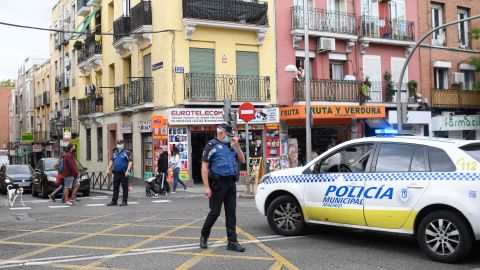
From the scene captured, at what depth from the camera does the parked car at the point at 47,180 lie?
19.1 metres

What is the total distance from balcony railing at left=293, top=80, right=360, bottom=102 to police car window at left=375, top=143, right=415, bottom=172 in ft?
52.0

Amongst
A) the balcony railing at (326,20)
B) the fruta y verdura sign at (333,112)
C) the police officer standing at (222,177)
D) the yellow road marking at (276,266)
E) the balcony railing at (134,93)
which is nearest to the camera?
the yellow road marking at (276,266)

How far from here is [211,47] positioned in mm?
22609

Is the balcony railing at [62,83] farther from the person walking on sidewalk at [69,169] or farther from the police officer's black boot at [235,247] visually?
the police officer's black boot at [235,247]

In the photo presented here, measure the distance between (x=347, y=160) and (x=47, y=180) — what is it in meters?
13.7

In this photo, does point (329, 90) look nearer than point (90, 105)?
Yes

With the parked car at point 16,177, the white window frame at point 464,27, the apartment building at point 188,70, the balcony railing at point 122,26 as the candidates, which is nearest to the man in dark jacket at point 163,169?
the apartment building at point 188,70

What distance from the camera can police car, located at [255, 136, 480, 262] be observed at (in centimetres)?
667

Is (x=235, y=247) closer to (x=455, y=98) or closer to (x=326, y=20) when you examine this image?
(x=326, y=20)

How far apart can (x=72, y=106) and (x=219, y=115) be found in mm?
17769

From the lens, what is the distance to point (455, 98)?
2758 centimetres

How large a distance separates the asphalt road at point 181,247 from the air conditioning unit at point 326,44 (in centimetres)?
1386

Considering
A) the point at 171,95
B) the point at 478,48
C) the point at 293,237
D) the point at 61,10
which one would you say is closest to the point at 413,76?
the point at 478,48

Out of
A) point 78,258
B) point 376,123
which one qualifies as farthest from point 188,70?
point 78,258
